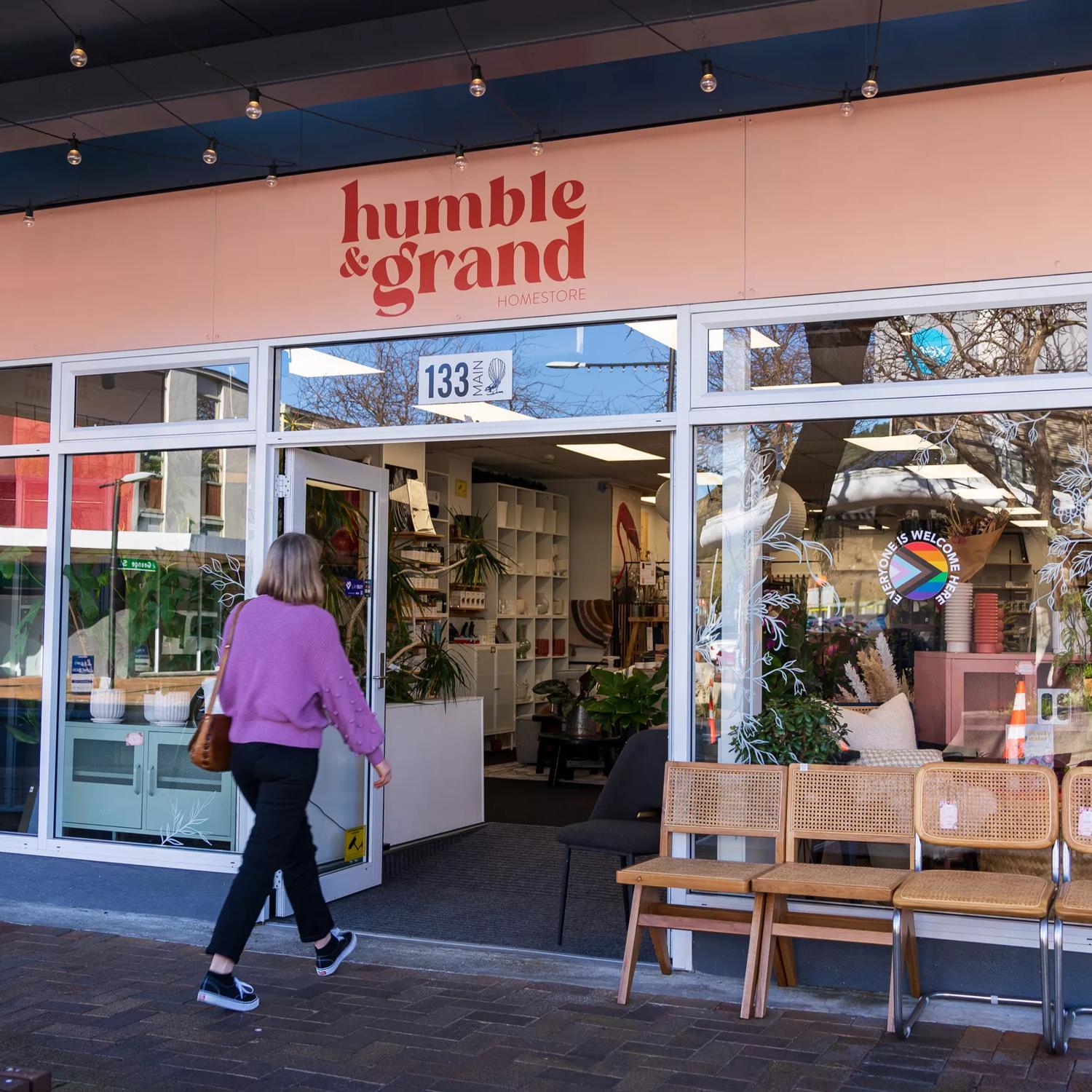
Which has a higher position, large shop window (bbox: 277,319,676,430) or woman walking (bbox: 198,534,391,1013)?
large shop window (bbox: 277,319,676,430)

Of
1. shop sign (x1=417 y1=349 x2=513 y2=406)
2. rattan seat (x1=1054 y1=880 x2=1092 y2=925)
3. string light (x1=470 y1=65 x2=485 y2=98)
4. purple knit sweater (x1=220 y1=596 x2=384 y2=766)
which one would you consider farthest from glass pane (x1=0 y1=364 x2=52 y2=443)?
rattan seat (x1=1054 y1=880 x2=1092 y2=925)

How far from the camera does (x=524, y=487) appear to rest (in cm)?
→ 1382

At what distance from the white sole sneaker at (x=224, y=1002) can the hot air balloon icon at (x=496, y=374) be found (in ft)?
8.95

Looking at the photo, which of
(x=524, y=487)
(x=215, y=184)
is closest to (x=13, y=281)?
(x=215, y=184)

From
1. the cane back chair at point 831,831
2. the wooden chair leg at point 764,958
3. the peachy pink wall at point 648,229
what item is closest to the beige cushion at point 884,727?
the cane back chair at point 831,831

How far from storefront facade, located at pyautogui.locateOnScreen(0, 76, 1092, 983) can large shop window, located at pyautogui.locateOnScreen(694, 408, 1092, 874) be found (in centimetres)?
1

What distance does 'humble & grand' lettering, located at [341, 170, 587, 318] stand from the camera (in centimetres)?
559

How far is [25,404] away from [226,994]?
3.66 meters

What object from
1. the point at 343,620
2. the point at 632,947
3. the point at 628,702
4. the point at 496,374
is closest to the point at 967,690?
the point at 632,947

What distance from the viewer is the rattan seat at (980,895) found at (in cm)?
402

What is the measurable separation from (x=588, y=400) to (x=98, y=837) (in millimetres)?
3328

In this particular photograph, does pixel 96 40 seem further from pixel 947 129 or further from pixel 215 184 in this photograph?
pixel 947 129

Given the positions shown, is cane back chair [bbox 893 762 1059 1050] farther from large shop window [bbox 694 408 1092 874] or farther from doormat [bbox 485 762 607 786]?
doormat [bbox 485 762 607 786]

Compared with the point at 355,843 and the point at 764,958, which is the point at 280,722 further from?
the point at 355,843
